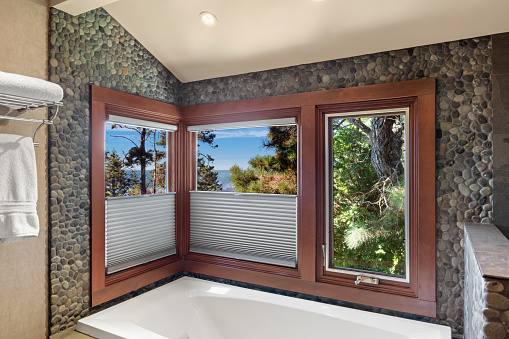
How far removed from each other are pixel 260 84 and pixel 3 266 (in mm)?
2025

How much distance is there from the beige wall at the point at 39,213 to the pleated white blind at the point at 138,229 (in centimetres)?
50

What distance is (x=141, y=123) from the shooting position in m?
2.59

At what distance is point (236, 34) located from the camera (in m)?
2.35

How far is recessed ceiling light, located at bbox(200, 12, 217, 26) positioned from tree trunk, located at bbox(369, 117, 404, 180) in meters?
1.29

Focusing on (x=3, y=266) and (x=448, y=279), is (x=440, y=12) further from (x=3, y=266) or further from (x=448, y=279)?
(x=3, y=266)

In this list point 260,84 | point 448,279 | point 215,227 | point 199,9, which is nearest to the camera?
point 448,279

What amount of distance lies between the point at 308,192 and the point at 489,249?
1236 mm

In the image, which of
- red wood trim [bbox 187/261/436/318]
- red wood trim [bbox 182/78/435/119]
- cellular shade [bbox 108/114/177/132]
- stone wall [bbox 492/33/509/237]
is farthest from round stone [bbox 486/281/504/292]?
cellular shade [bbox 108/114/177/132]

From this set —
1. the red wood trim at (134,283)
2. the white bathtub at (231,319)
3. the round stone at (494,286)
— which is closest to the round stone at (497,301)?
the round stone at (494,286)

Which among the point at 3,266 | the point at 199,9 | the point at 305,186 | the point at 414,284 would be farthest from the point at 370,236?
the point at 3,266

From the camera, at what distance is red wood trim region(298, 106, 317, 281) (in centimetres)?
241

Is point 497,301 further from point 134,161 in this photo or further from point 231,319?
point 134,161

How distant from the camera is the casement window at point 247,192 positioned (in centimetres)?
261

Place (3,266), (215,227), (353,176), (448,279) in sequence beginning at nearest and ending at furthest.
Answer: (3,266) → (448,279) → (353,176) → (215,227)
